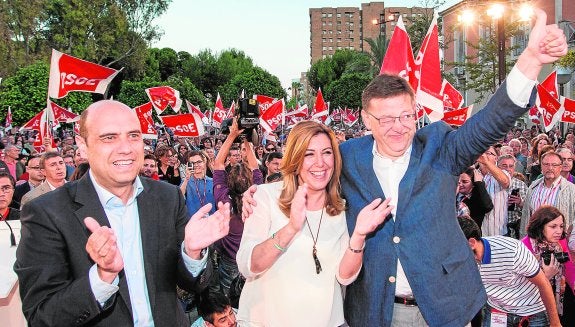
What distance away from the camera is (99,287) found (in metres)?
→ 2.31

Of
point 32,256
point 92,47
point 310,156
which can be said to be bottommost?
point 32,256

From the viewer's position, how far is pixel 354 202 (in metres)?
3.19

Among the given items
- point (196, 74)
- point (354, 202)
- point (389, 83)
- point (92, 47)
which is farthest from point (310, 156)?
point (196, 74)

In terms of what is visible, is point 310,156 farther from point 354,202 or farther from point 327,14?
point 327,14

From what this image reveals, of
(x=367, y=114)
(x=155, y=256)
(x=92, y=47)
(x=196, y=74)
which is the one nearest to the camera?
(x=155, y=256)

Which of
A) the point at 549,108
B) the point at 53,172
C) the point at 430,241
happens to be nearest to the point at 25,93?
the point at 53,172

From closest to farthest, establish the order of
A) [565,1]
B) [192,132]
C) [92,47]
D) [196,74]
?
[192,132]
[565,1]
[92,47]
[196,74]

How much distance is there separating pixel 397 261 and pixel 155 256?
1.23m

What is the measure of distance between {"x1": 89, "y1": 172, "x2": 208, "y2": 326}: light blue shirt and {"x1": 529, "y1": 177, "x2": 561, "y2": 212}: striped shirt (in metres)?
5.60

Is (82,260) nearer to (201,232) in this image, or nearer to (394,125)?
(201,232)

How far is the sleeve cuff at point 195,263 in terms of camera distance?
2654mm

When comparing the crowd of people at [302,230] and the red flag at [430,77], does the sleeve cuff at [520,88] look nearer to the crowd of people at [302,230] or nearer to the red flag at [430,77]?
the crowd of people at [302,230]

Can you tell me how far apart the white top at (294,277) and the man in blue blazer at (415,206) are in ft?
0.41

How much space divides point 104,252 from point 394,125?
1.63 metres
